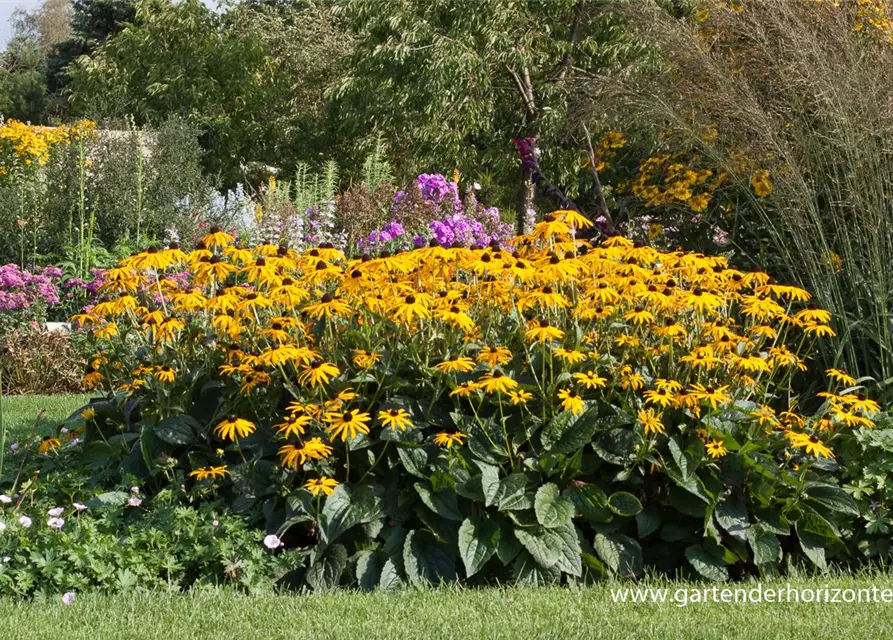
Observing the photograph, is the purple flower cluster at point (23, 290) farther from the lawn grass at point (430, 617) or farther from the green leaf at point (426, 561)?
the green leaf at point (426, 561)

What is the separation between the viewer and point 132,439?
4043 mm

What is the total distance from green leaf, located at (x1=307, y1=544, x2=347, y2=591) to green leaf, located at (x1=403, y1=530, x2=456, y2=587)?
8.3 inches

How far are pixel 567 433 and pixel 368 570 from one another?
806 millimetres

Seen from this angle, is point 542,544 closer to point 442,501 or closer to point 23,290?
point 442,501

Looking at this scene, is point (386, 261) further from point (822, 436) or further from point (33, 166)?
point (33, 166)

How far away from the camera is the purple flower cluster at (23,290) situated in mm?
7980

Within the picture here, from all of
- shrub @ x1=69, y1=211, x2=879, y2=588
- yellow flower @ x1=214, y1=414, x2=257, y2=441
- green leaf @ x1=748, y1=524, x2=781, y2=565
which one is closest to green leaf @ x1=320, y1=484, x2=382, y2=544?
shrub @ x1=69, y1=211, x2=879, y2=588

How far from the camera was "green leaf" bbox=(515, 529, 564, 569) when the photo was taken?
3.40 meters

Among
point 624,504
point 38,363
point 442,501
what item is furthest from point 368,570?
point 38,363

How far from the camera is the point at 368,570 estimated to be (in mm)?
3459

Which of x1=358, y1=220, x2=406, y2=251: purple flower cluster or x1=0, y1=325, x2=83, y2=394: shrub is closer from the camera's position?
x1=358, y1=220, x2=406, y2=251: purple flower cluster

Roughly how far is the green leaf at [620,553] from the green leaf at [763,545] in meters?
0.37

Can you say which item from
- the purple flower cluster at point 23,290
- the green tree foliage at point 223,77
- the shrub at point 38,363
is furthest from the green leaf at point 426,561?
the green tree foliage at point 223,77

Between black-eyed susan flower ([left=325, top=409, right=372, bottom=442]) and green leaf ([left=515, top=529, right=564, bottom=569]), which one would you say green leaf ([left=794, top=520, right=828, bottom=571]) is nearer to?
green leaf ([left=515, top=529, right=564, bottom=569])
